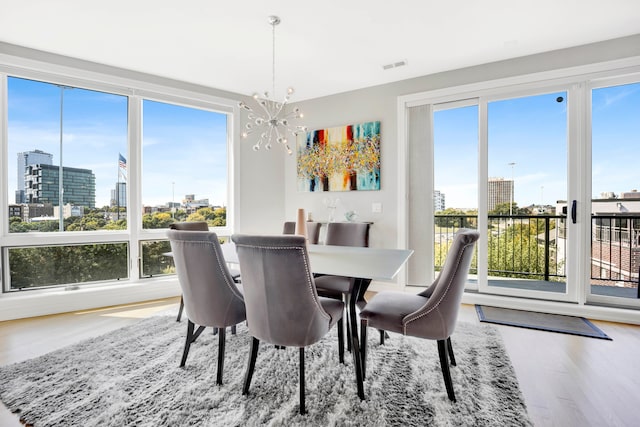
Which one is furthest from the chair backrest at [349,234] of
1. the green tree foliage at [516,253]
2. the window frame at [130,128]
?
the window frame at [130,128]

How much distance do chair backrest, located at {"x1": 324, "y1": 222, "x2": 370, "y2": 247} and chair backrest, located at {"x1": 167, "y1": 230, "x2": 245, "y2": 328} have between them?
1.37 m

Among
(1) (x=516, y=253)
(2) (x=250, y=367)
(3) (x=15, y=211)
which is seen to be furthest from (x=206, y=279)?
(1) (x=516, y=253)

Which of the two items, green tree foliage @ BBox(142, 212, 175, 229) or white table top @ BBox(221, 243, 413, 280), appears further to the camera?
green tree foliage @ BBox(142, 212, 175, 229)

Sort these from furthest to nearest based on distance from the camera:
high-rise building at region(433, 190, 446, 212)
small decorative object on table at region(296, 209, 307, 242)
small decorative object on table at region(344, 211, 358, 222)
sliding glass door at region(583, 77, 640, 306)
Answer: small decorative object on table at region(344, 211, 358, 222) < high-rise building at region(433, 190, 446, 212) < sliding glass door at region(583, 77, 640, 306) < small decorative object on table at region(296, 209, 307, 242)

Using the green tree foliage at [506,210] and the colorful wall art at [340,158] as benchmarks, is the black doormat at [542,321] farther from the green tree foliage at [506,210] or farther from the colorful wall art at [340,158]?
the colorful wall art at [340,158]

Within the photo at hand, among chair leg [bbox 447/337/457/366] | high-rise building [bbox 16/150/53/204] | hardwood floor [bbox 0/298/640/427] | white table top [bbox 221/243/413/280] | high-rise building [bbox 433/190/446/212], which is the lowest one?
hardwood floor [bbox 0/298/640/427]

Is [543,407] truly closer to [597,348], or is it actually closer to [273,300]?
[597,348]

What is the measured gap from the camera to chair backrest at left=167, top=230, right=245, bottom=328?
6.04ft

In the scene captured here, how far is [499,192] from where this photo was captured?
353 centimetres

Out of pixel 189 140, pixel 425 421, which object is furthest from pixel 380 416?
pixel 189 140

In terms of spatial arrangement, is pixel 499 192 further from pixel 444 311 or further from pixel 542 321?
pixel 444 311

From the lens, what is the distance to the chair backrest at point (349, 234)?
9.84 feet

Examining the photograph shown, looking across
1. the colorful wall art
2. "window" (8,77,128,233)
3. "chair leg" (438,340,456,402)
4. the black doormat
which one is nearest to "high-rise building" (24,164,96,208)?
"window" (8,77,128,233)

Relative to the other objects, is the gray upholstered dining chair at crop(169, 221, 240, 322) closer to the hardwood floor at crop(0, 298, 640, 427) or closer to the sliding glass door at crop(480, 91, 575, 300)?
the hardwood floor at crop(0, 298, 640, 427)
